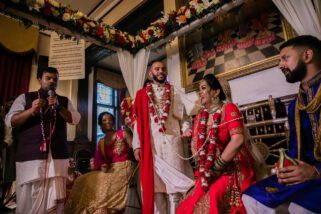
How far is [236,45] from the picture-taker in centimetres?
292

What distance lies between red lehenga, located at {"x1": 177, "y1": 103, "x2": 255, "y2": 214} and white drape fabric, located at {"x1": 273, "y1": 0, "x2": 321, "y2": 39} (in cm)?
109

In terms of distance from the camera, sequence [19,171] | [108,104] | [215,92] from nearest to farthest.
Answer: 1. [215,92]
2. [19,171]
3. [108,104]

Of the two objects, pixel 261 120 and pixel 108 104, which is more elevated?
pixel 108 104

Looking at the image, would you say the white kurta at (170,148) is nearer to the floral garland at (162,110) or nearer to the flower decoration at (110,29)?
the floral garland at (162,110)

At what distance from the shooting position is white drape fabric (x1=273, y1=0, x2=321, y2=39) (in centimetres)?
190

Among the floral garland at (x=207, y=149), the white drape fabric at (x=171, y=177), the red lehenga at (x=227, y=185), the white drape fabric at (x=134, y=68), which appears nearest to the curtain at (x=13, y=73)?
the white drape fabric at (x=134, y=68)

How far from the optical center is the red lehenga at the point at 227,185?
1354 mm

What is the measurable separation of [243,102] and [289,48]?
1.38 m

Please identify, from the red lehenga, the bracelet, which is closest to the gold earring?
the red lehenga

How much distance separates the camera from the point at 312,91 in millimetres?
1328

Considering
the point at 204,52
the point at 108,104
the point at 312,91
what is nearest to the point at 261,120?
the point at 312,91

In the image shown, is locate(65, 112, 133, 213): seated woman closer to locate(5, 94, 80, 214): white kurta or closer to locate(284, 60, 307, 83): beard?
locate(5, 94, 80, 214): white kurta

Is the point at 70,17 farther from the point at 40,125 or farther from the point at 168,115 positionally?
the point at 168,115

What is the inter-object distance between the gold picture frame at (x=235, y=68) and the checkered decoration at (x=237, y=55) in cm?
4
